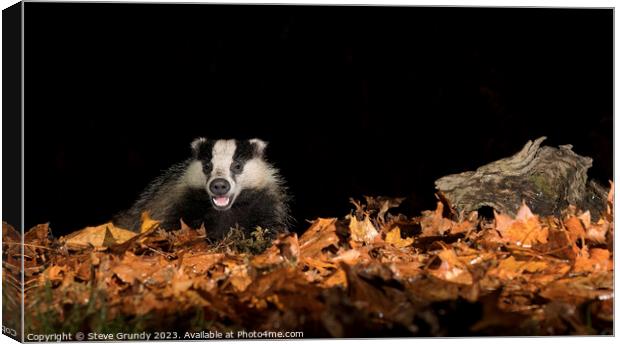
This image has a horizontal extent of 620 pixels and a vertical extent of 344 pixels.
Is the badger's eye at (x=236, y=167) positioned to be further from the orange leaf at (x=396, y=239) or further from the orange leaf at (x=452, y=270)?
the orange leaf at (x=452, y=270)

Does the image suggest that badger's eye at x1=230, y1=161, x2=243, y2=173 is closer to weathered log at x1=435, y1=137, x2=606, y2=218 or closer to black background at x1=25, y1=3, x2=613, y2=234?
black background at x1=25, y1=3, x2=613, y2=234

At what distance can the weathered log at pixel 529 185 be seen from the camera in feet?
20.6

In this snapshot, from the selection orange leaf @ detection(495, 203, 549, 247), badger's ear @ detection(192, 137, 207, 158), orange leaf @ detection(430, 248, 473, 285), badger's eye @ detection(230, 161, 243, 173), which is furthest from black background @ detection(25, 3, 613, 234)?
orange leaf @ detection(430, 248, 473, 285)

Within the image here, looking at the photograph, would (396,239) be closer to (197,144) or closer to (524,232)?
(524,232)

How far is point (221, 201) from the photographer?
6539mm

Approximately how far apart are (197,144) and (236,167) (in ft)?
1.70

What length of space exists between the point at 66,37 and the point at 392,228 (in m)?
1.80

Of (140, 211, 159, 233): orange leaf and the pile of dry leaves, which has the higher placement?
(140, 211, 159, 233): orange leaf

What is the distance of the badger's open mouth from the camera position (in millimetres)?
6488

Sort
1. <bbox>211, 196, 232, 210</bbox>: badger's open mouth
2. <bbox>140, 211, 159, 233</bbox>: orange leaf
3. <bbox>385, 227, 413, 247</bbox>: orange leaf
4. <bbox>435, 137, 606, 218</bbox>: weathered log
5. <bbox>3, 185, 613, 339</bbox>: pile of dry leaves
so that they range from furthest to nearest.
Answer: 1. <bbox>211, 196, 232, 210</bbox>: badger's open mouth
2. <bbox>435, 137, 606, 218</bbox>: weathered log
3. <bbox>140, 211, 159, 233</bbox>: orange leaf
4. <bbox>385, 227, 413, 247</bbox>: orange leaf
5. <bbox>3, 185, 613, 339</bbox>: pile of dry leaves

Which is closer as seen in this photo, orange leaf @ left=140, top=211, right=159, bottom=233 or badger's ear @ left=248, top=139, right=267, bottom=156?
orange leaf @ left=140, top=211, right=159, bottom=233

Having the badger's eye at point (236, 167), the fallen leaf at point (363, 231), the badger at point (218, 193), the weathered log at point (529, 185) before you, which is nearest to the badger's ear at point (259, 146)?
the badger at point (218, 193)

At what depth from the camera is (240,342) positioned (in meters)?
5.01

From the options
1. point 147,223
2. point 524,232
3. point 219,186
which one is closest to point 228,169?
point 219,186
